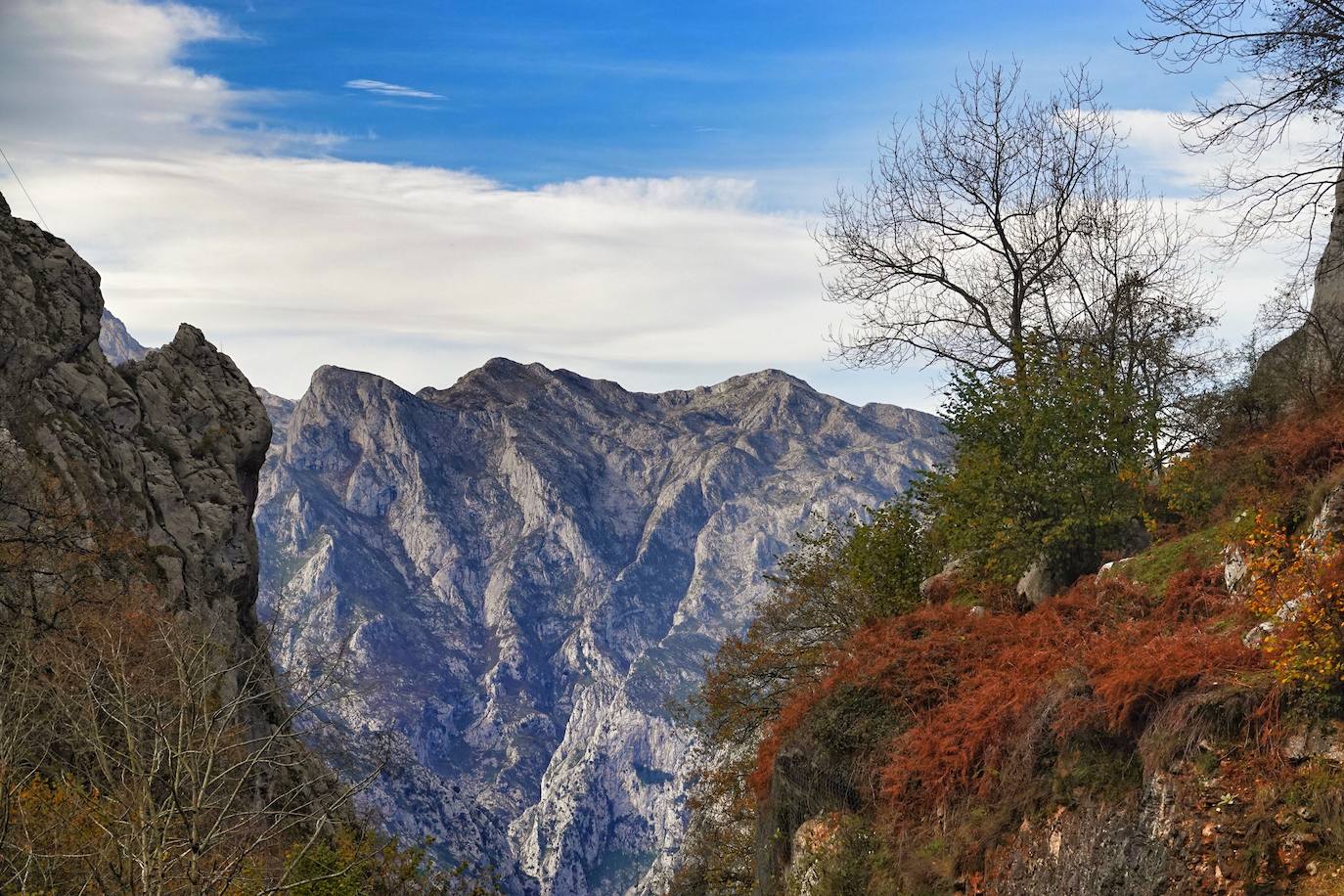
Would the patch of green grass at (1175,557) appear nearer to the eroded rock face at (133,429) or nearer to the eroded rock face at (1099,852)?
the eroded rock face at (1099,852)

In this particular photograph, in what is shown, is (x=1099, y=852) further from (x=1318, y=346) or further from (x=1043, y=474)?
(x=1318, y=346)

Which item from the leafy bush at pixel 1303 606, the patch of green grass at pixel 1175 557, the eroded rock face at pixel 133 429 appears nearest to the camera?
the leafy bush at pixel 1303 606

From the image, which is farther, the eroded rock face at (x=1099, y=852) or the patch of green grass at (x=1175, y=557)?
the patch of green grass at (x=1175, y=557)

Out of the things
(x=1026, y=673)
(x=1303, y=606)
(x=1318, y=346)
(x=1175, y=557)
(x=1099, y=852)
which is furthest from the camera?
(x=1318, y=346)

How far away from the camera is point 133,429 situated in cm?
4897

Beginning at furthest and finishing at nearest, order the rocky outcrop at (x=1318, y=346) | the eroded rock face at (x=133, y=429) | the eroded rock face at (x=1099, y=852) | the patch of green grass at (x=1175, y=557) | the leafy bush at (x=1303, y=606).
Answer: the eroded rock face at (x=133, y=429) < the rocky outcrop at (x=1318, y=346) < the patch of green grass at (x=1175, y=557) < the eroded rock face at (x=1099, y=852) < the leafy bush at (x=1303, y=606)

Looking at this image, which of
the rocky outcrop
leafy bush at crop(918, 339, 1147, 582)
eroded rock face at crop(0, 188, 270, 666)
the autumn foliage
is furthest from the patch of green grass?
eroded rock face at crop(0, 188, 270, 666)

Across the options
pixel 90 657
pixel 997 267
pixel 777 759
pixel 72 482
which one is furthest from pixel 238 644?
pixel 997 267

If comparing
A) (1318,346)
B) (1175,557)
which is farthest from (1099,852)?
(1318,346)

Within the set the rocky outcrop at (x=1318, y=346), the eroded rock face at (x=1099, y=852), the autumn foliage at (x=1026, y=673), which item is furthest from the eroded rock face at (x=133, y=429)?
the rocky outcrop at (x=1318, y=346)

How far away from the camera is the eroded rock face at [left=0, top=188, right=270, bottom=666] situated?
42.6 metres

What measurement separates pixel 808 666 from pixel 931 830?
11.6 metres

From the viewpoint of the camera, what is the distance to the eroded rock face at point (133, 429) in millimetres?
42562

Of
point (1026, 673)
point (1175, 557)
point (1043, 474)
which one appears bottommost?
point (1026, 673)
